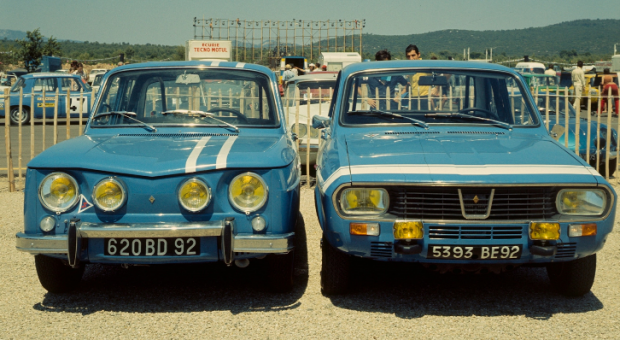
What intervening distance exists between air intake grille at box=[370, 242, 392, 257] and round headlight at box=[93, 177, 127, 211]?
1.46 m

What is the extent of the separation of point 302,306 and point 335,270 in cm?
31

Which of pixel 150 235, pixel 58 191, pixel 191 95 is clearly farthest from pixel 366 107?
pixel 58 191

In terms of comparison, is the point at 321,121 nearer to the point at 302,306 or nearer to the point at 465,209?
the point at 302,306

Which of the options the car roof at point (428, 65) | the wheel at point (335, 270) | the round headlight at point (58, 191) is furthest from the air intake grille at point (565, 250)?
the round headlight at point (58, 191)

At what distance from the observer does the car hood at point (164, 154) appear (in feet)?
12.2

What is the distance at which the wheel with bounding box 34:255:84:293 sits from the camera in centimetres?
406

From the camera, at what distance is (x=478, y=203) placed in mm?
3656

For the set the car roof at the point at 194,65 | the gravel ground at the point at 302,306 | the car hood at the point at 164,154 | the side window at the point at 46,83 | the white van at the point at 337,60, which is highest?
the white van at the point at 337,60

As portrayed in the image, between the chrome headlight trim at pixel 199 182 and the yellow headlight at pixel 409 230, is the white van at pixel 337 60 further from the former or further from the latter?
the yellow headlight at pixel 409 230

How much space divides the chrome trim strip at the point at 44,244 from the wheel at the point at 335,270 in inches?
61.6

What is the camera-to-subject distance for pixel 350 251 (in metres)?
3.77

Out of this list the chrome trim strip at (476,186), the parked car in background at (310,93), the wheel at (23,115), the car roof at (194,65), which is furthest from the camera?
the wheel at (23,115)

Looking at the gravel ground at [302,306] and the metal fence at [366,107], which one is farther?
the metal fence at [366,107]

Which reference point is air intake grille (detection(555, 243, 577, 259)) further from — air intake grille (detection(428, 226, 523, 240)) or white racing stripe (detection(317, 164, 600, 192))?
white racing stripe (detection(317, 164, 600, 192))
